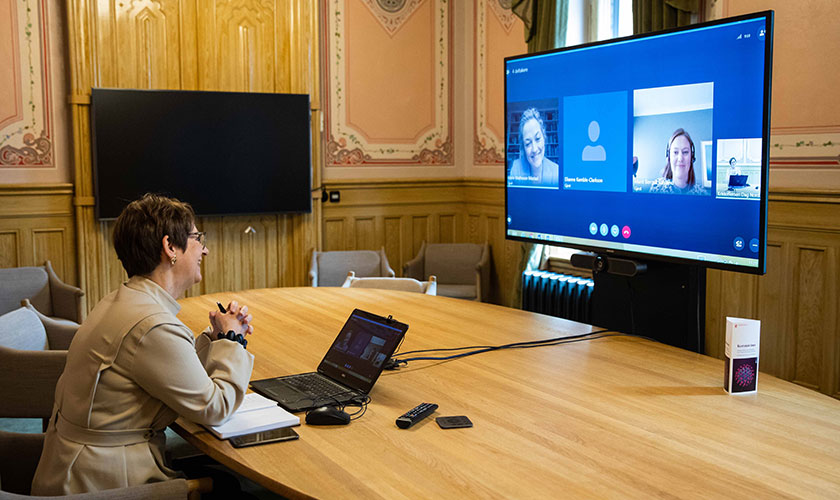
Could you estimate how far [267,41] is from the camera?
586cm

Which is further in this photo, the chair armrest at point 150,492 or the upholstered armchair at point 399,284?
the upholstered armchair at point 399,284

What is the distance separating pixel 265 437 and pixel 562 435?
764mm

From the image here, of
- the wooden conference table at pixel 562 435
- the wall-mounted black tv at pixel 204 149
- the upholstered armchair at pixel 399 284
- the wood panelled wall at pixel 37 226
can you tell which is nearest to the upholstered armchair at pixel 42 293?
the wood panelled wall at pixel 37 226

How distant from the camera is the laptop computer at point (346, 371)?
2.30 metres

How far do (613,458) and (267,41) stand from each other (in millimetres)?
4812

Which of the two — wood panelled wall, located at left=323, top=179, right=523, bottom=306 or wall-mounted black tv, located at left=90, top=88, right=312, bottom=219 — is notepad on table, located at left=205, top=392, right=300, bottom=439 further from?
wood panelled wall, located at left=323, top=179, right=523, bottom=306

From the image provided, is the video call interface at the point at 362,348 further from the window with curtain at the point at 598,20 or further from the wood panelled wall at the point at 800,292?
the window with curtain at the point at 598,20

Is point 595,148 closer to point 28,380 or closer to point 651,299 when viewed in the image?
point 651,299

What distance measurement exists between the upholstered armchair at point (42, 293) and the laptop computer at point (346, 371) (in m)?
3.03

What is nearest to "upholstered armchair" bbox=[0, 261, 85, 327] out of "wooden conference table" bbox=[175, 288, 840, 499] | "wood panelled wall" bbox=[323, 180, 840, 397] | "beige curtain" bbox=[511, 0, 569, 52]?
"wooden conference table" bbox=[175, 288, 840, 499]

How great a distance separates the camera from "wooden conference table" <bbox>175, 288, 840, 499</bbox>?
169 cm

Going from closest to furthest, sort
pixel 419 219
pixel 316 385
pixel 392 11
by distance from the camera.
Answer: pixel 316 385
pixel 392 11
pixel 419 219

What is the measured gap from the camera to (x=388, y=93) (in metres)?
6.47

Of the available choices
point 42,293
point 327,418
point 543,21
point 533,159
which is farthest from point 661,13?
point 42,293
